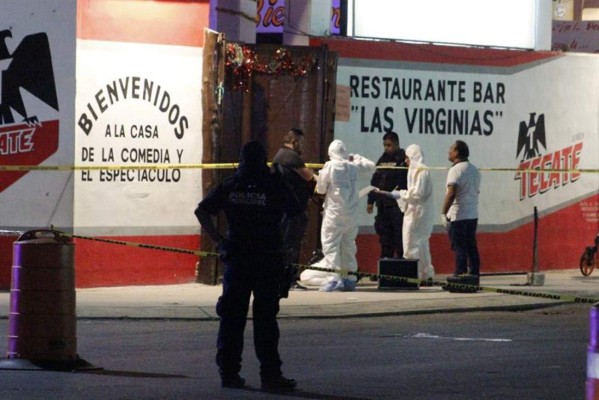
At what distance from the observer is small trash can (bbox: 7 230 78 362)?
38.0 feet

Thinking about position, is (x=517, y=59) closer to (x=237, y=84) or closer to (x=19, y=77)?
(x=237, y=84)

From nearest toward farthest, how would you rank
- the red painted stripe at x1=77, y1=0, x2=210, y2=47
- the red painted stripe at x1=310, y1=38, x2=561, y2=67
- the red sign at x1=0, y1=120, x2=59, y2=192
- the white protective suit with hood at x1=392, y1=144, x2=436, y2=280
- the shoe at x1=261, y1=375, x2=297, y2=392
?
1. the shoe at x1=261, y1=375, x2=297, y2=392
2. the red sign at x1=0, y1=120, x2=59, y2=192
3. the red painted stripe at x1=77, y1=0, x2=210, y2=47
4. the white protective suit with hood at x1=392, y1=144, x2=436, y2=280
5. the red painted stripe at x1=310, y1=38, x2=561, y2=67

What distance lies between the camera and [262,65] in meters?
20.0

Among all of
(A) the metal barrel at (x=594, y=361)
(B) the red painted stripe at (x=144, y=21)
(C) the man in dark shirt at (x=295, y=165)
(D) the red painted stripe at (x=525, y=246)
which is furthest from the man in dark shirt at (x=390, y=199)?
(A) the metal barrel at (x=594, y=361)

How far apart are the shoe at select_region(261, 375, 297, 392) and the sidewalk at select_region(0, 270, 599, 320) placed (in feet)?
16.8

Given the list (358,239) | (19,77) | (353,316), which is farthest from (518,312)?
(19,77)

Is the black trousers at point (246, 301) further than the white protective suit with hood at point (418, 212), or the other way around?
the white protective suit with hood at point (418, 212)

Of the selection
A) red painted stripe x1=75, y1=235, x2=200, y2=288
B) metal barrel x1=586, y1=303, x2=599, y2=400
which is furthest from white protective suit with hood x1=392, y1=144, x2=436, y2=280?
metal barrel x1=586, y1=303, x2=599, y2=400

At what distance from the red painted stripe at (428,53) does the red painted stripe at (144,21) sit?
191cm

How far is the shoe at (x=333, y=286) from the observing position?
1917 centimetres

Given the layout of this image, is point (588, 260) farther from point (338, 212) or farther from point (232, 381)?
point (232, 381)

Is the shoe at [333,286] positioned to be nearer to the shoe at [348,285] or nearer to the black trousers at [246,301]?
the shoe at [348,285]

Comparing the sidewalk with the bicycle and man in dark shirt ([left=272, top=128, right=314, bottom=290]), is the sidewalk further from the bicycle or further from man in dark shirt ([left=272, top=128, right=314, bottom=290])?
the bicycle

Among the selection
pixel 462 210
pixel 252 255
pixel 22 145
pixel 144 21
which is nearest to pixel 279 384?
pixel 252 255
